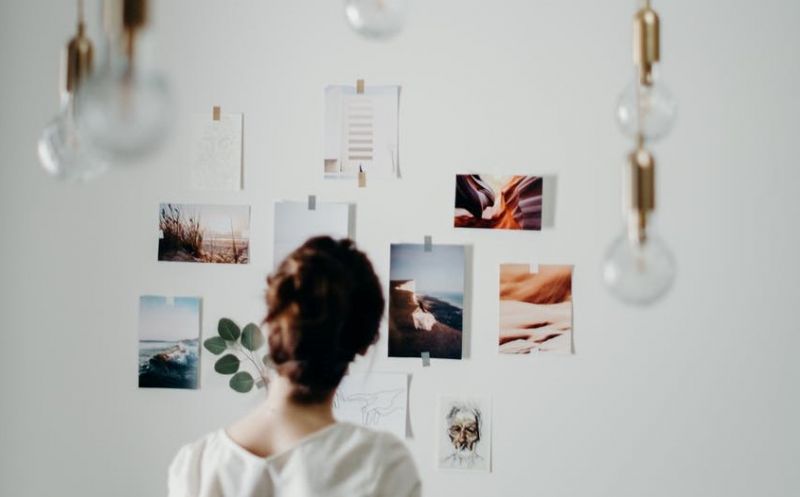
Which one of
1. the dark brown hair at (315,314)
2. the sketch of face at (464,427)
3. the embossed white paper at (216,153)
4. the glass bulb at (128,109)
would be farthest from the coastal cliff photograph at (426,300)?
the glass bulb at (128,109)

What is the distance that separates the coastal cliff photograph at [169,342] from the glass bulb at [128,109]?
2030 millimetres

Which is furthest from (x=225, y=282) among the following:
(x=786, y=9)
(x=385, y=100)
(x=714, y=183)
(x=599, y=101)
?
(x=786, y=9)

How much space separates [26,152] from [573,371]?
61.4 inches

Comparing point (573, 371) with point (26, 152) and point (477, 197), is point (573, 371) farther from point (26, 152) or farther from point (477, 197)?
point (26, 152)

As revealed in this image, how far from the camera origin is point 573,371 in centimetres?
262

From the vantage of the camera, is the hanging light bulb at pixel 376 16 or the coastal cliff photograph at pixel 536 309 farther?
the coastal cliff photograph at pixel 536 309

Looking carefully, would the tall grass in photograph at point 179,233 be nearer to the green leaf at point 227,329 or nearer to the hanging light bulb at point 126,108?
the green leaf at point 227,329

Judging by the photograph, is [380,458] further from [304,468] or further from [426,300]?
[426,300]

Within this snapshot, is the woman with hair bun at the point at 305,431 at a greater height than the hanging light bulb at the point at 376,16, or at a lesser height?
lesser

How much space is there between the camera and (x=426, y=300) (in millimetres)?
2664

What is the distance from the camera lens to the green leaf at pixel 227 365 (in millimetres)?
2658

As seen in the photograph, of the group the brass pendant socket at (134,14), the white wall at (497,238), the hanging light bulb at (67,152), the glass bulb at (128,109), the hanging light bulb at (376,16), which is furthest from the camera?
the white wall at (497,238)

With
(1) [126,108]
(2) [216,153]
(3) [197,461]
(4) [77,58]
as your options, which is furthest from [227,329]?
(1) [126,108]

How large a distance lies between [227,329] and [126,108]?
201 cm
